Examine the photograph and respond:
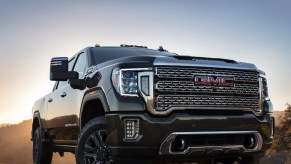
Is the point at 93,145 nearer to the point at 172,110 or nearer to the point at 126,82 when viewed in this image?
the point at 126,82

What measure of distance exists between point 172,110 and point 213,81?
2.18 feet

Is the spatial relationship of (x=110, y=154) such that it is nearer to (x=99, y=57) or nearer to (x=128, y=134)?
(x=128, y=134)

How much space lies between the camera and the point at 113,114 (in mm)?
4934

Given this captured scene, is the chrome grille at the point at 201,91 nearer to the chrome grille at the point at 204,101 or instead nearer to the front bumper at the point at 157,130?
the chrome grille at the point at 204,101

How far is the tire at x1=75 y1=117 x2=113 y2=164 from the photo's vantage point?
5250 millimetres

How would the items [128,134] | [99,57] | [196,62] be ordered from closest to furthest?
[128,134] < [196,62] < [99,57]

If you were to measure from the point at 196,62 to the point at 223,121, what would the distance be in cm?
73

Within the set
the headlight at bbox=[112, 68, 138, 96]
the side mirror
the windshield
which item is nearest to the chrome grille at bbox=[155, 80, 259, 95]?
the headlight at bbox=[112, 68, 138, 96]

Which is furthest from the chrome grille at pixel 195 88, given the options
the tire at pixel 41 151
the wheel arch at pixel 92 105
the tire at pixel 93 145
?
the tire at pixel 41 151

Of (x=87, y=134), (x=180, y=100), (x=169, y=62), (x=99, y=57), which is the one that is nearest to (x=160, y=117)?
(x=180, y=100)

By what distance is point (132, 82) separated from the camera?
4953mm

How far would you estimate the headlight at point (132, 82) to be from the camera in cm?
488

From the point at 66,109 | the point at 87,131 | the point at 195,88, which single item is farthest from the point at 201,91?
the point at 66,109

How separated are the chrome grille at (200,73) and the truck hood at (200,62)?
0.05 m
